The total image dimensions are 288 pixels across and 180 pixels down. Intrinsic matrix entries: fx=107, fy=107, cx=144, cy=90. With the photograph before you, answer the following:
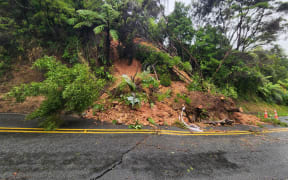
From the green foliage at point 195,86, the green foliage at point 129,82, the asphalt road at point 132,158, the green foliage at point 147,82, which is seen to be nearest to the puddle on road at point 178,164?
the asphalt road at point 132,158

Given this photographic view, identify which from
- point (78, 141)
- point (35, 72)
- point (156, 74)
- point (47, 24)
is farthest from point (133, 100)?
point (47, 24)

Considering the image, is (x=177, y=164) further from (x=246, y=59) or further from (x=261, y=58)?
(x=261, y=58)

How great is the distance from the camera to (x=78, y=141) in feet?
10.6

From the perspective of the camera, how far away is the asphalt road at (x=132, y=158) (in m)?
2.20

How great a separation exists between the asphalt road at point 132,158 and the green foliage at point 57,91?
34.5 inches

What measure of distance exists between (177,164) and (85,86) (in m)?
3.94

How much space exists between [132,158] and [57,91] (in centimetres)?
351

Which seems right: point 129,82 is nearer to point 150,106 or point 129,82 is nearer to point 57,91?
point 150,106

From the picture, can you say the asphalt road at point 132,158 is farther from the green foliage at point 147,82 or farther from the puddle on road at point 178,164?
the green foliage at point 147,82

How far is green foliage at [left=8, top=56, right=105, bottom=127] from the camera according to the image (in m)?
3.77

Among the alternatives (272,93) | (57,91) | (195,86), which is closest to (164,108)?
Answer: (195,86)

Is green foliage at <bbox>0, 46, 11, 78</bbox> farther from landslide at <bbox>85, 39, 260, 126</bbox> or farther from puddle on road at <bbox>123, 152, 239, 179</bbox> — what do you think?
puddle on road at <bbox>123, 152, 239, 179</bbox>

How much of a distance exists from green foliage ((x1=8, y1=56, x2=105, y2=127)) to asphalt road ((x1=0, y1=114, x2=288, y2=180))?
876 millimetres

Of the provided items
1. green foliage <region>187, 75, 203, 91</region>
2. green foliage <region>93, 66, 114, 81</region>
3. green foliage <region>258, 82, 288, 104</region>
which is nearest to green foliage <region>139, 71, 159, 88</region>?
green foliage <region>93, 66, 114, 81</region>
